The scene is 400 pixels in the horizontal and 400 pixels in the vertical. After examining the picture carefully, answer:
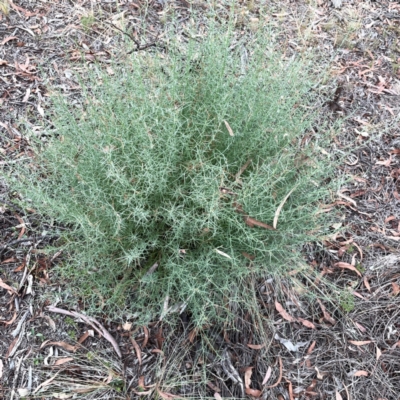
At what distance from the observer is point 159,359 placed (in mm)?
2219

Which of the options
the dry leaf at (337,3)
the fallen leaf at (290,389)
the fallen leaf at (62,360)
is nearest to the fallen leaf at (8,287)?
the fallen leaf at (62,360)

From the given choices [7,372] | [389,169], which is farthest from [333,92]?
[7,372]

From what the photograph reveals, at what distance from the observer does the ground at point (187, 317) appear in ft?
7.14

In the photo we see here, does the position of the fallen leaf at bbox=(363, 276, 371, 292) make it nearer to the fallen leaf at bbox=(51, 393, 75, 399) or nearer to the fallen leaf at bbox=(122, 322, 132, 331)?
the fallen leaf at bbox=(122, 322, 132, 331)

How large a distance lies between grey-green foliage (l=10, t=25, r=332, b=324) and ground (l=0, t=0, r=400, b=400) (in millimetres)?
214

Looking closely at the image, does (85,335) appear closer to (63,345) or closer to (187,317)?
(63,345)

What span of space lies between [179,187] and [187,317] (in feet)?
2.52

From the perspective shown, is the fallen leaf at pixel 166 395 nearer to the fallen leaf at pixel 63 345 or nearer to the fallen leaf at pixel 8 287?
the fallen leaf at pixel 63 345

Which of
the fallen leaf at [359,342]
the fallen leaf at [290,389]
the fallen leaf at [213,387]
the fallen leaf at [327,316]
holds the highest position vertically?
the fallen leaf at [327,316]

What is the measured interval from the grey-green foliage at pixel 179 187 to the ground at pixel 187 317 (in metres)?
0.21

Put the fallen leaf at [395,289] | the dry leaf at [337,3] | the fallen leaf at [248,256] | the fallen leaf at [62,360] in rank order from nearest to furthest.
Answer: the fallen leaf at [248,256], the fallen leaf at [62,360], the fallen leaf at [395,289], the dry leaf at [337,3]

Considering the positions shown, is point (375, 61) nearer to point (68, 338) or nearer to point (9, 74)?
point (9, 74)

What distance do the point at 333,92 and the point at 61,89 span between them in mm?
2022

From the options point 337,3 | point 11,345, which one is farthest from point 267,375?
point 337,3
